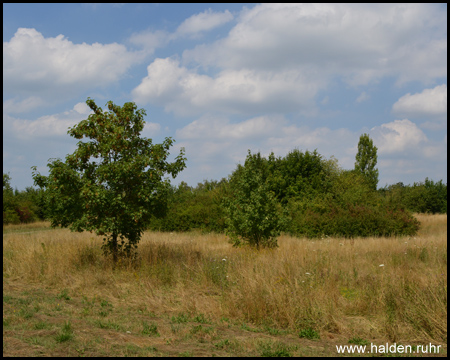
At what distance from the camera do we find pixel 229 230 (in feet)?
51.2

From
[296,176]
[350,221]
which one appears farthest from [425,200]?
[350,221]

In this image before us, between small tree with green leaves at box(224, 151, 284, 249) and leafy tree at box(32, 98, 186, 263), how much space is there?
368cm

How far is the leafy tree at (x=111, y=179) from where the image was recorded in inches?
441

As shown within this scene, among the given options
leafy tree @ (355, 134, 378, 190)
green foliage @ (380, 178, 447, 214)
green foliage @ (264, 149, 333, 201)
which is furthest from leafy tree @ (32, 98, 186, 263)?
leafy tree @ (355, 134, 378, 190)

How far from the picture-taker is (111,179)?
11.4 metres

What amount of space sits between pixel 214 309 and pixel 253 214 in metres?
7.17

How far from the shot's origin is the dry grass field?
5844 millimetres

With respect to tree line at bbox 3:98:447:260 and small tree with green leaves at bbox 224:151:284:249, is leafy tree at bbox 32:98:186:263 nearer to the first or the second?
tree line at bbox 3:98:447:260

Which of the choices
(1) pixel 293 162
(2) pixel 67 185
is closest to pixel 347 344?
(2) pixel 67 185

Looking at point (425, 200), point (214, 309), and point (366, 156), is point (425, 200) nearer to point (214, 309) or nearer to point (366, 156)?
point (366, 156)

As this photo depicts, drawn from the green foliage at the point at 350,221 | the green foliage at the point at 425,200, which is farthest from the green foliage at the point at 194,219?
the green foliage at the point at 425,200

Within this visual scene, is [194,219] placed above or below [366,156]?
below

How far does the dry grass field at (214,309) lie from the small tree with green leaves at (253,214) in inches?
139

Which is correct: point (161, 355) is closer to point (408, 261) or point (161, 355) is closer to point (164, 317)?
point (164, 317)
